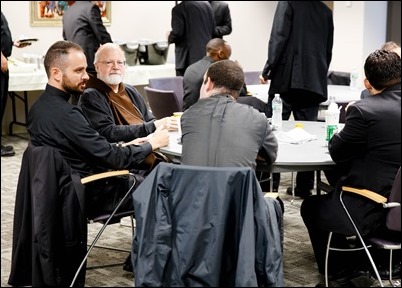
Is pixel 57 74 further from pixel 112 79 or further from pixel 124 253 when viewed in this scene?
pixel 124 253

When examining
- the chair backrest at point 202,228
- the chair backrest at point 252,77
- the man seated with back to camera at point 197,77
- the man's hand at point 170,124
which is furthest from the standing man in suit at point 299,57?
the chair backrest at point 202,228

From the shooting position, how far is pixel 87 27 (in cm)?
809

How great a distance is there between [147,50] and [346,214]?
19.8 ft

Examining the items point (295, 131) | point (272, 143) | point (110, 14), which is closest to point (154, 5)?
point (110, 14)

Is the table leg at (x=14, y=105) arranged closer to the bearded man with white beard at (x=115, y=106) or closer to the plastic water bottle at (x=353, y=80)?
the plastic water bottle at (x=353, y=80)

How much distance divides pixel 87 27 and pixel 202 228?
17.0 feet

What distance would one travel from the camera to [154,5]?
33.7 ft

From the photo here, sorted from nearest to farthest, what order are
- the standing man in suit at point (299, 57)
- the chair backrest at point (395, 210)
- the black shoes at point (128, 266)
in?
the chair backrest at point (395, 210), the black shoes at point (128, 266), the standing man in suit at point (299, 57)

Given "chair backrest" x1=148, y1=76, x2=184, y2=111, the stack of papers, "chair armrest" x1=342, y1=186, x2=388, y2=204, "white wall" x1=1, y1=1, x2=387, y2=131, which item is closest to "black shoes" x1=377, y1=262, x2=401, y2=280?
"chair armrest" x1=342, y1=186, x2=388, y2=204

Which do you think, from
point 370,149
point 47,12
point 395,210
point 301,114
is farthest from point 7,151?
point 395,210

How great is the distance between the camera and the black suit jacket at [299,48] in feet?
19.8

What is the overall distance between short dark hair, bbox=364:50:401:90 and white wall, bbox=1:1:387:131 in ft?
19.1

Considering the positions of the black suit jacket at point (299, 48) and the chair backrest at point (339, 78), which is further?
the chair backrest at point (339, 78)

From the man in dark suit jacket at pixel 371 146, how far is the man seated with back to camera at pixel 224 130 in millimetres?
370
